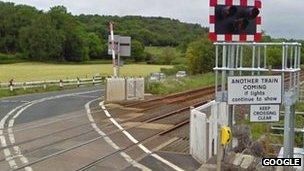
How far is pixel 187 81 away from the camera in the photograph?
47406 mm

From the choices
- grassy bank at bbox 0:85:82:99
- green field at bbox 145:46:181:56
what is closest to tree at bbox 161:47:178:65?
green field at bbox 145:46:181:56

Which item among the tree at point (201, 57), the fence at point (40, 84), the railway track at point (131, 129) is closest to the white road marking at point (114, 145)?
the railway track at point (131, 129)

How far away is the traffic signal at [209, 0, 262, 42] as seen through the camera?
966cm

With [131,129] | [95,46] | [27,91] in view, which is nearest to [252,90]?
[131,129]

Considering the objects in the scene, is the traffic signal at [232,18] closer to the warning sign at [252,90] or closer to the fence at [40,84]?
the warning sign at [252,90]

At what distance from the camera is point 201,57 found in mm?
70438

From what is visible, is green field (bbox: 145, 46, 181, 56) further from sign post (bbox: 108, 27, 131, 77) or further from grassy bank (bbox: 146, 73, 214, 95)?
sign post (bbox: 108, 27, 131, 77)

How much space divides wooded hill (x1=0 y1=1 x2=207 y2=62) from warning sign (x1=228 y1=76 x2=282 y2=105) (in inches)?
4127

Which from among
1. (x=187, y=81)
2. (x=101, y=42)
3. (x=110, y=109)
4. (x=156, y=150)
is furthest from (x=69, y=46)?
(x=156, y=150)

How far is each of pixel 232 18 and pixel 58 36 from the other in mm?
122570

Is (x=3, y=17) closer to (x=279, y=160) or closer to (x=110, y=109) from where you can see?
(x=110, y=109)

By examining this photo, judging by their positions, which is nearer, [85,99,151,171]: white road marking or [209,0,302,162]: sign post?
[209,0,302,162]: sign post

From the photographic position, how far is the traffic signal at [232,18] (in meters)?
9.66

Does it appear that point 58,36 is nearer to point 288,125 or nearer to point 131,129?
point 131,129
